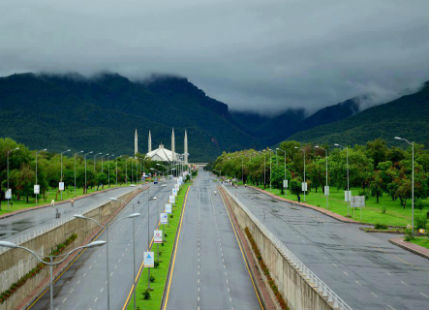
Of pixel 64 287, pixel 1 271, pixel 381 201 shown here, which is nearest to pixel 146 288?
pixel 64 287

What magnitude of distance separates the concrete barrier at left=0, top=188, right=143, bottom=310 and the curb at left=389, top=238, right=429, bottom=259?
34707 mm

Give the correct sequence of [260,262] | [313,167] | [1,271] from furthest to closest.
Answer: [313,167] → [260,262] → [1,271]

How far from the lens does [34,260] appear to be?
41938 millimetres

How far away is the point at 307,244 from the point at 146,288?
1893 cm

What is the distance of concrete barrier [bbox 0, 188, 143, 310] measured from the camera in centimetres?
3565

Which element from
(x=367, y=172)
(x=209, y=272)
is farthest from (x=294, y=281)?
(x=367, y=172)

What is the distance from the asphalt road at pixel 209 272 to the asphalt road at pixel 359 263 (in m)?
5.80

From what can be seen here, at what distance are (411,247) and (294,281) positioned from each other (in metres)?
22.4

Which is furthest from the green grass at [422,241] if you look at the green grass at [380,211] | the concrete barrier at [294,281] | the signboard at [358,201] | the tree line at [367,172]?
the tree line at [367,172]

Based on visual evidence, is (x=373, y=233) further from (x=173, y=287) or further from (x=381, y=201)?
(x=381, y=201)

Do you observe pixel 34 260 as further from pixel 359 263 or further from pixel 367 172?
pixel 367 172

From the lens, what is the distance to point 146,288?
38000 mm

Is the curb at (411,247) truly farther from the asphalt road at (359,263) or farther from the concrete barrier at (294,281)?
the concrete barrier at (294,281)

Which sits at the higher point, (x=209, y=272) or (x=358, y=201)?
(x=358, y=201)
